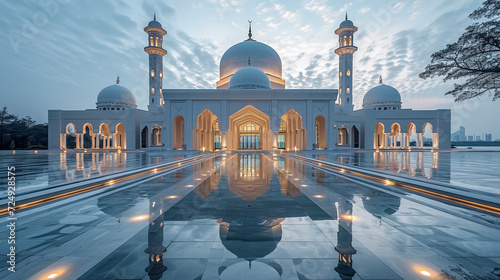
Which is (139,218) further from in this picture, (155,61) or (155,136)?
(155,136)

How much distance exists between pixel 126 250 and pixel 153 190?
9.58ft

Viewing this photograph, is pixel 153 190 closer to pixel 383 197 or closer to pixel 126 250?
pixel 126 250

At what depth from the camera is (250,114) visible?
93.4 feet

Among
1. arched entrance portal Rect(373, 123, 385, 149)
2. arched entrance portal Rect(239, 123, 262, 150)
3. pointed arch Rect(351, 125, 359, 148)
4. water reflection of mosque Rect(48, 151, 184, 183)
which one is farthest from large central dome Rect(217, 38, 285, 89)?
water reflection of mosque Rect(48, 151, 184, 183)

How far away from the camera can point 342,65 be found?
3134 centimetres

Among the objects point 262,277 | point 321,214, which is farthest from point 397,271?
point 321,214

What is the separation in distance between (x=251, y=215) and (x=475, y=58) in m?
11.0

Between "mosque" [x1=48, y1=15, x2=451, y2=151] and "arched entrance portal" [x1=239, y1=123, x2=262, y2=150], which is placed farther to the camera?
"arched entrance portal" [x1=239, y1=123, x2=262, y2=150]

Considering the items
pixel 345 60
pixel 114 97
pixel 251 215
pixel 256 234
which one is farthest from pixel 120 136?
pixel 256 234

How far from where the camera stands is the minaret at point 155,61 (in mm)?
30141

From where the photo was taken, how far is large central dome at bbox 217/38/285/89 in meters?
31.8

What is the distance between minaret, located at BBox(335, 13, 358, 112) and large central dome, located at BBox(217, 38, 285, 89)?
26.7 ft

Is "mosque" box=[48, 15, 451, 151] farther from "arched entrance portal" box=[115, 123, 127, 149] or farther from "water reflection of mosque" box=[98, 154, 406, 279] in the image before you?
"water reflection of mosque" box=[98, 154, 406, 279]

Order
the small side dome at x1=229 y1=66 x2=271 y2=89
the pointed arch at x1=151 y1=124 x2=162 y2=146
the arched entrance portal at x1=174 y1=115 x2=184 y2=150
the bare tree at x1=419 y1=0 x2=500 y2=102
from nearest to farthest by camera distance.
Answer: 1. the bare tree at x1=419 y1=0 x2=500 y2=102
2. the arched entrance portal at x1=174 y1=115 x2=184 y2=150
3. the small side dome at x1=229 y1=66 x2=271 y2=89
4. the pointed arch at x1=151 y1=124 x2=162 y2=146
